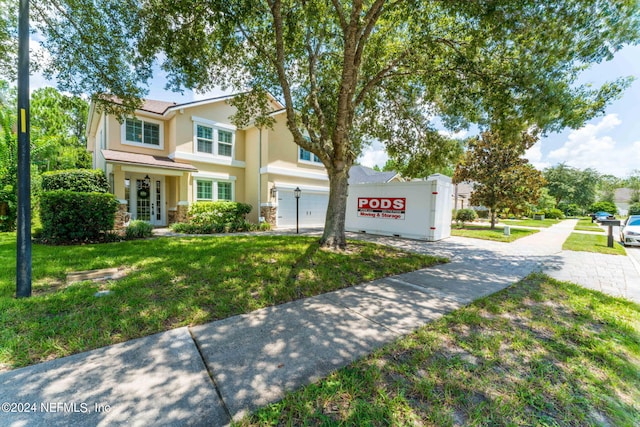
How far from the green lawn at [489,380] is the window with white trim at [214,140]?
14136 millimetres

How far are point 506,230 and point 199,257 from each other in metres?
14.7

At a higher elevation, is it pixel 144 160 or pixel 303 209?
pixel 144 160

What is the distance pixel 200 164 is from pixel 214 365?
13.2 m

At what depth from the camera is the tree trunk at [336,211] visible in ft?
25.4

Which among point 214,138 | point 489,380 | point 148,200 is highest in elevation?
point 214,138

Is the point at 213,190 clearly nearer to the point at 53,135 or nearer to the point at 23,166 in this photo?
the point at 23,166

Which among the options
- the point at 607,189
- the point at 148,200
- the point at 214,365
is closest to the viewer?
the point at 214,365

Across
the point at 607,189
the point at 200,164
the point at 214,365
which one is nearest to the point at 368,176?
the point at 200,164

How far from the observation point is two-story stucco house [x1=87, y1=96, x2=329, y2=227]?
12.3 meters

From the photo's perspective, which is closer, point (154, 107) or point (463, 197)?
point (154, 107)

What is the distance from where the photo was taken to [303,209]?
16.0m

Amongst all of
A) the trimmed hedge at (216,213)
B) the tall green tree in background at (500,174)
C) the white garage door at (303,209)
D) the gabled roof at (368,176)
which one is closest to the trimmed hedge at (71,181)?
the trimmed hedge at (216,213)

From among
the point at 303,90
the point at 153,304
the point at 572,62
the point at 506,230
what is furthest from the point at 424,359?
the point at 506,230

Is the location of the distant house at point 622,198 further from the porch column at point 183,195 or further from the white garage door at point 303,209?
the porch column at point 183,195
